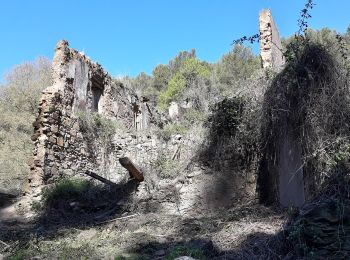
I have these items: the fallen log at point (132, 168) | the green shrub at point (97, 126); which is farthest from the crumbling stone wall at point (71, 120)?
the fallen log at point (132, 168)

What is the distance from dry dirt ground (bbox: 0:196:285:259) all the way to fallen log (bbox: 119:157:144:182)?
3.35ft

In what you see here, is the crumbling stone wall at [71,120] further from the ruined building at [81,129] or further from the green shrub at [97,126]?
the green shrub at [97,126]

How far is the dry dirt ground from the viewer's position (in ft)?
16.6

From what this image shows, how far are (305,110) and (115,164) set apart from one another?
7730mm

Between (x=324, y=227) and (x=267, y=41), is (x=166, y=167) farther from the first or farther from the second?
(x=267, y=41)

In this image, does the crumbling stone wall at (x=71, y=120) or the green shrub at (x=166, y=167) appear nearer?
the green shrub at (x=166, y=167)

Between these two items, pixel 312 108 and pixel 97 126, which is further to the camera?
pixel 97 126

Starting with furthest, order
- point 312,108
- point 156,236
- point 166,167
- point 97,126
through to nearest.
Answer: point 97,126 → point 166,167 → point 156,236 → point 312,108

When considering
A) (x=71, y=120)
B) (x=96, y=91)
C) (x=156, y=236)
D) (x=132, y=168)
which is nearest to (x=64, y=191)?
(x=132, y=168)

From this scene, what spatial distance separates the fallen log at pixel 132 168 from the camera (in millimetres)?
8496

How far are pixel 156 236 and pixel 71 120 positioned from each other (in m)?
6.33

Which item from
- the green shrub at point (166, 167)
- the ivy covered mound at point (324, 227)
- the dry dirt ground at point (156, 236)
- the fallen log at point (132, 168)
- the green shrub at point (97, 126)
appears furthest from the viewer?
the green shrub at point (97, 126)

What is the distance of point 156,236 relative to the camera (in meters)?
6.15

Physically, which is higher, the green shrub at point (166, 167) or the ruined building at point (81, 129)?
the ruined building at point (81, 129)
